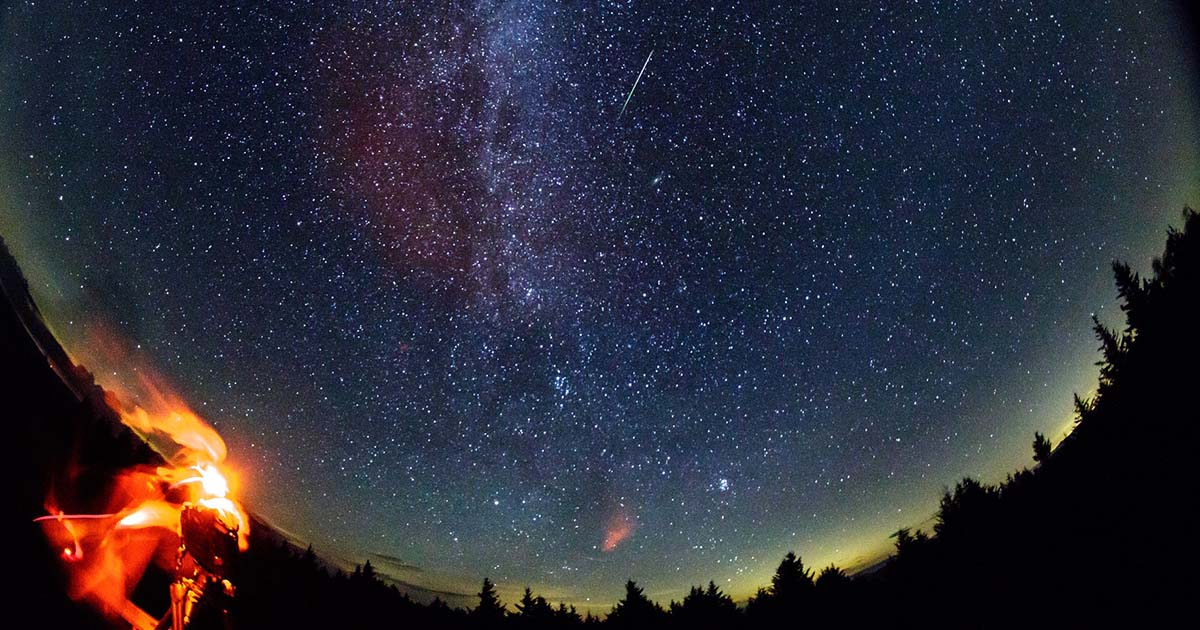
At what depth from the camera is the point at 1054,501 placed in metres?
14.0

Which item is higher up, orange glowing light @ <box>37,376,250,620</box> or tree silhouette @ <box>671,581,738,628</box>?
orange glowing light @ <box>37,376,250,620</box>

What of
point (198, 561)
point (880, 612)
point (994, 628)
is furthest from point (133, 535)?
point (880, 612)

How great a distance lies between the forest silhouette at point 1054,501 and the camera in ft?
23.2

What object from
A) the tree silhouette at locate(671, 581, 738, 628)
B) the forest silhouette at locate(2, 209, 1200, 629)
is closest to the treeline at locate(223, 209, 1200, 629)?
the forest silhouette at locate(2, 209, 1200, 629)

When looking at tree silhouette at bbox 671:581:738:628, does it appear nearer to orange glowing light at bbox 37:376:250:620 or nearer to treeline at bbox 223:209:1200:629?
treeline at bbox 223:209:1200:629

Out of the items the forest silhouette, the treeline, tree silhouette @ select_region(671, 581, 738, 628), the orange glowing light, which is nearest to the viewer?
the orange glowing light

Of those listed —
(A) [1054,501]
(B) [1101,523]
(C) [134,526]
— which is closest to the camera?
(C) [134,526]

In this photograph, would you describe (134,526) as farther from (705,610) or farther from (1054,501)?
(705,610)

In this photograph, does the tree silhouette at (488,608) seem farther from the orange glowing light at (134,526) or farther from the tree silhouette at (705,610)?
the orange glowing light at (134,526)

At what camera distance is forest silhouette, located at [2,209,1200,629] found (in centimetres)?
708

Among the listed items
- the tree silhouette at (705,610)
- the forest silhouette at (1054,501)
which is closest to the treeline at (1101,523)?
the forest silhouette at (1054,501)

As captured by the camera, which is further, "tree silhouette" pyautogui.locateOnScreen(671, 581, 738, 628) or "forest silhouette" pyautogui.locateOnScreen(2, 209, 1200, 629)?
"tree silhouette" pyautogui.locateOnScreen(671, 581, 738, 628)

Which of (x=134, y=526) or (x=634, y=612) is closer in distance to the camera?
(x=134, y=526)

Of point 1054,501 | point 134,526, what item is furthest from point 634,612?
point 134,526
